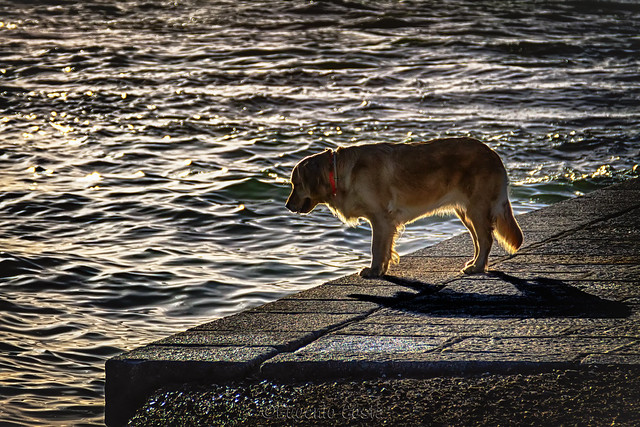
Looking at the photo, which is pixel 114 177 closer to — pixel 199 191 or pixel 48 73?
pixel 199 191

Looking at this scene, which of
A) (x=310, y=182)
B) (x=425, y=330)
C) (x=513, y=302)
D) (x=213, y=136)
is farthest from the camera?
(x=213, y=136)

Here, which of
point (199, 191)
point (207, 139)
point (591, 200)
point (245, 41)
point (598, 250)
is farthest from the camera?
point (245, 41)

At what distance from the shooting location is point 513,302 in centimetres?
555

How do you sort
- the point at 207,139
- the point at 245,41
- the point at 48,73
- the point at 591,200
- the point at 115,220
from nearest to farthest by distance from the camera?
1. the point at 591,200
2. the point at 115,220
3. the point at 207,139
4. the point at 48,73
5. the point at 245,41

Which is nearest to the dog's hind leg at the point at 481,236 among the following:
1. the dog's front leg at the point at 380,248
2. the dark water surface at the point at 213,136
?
the dog's front leg at the point at 380,248

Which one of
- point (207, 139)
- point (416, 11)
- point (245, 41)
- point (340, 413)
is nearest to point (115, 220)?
point (207, 139)

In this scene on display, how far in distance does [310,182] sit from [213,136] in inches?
340

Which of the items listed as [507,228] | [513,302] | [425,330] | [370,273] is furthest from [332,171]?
[425,330]

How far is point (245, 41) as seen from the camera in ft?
89.2

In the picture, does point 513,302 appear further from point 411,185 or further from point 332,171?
point 332,171

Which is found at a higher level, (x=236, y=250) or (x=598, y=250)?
(x=598, y=250)

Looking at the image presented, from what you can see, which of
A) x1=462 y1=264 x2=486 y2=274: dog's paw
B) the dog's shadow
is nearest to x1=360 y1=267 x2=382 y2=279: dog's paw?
the dog's shadow

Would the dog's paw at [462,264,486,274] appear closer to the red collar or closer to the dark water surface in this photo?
the red collar

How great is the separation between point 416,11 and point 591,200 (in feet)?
88.8
